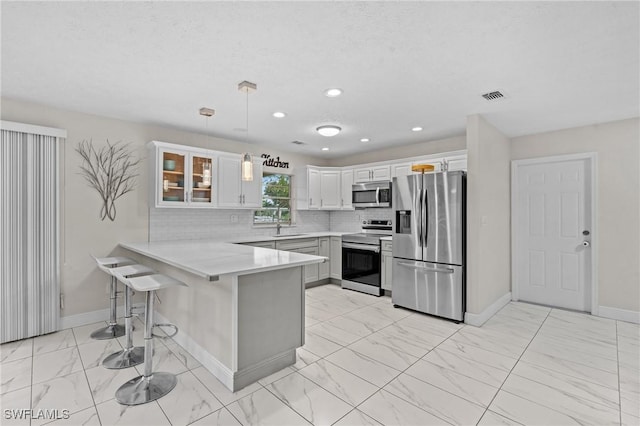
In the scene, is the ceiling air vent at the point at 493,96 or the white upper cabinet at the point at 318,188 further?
the white upper cabinet at the point at 318,188

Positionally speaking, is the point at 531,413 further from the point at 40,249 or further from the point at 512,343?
the point at 40,249

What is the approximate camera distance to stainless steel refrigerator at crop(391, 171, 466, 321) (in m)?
3.75

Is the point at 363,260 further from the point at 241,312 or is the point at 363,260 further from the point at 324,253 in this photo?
the point at 241,312

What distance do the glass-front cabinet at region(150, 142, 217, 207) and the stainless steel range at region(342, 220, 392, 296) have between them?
93.2 inches

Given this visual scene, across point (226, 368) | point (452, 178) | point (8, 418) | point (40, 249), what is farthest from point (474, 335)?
point (40, 249)

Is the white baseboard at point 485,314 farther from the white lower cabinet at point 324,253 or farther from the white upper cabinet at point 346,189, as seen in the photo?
the white upper cabinet at point 346,189

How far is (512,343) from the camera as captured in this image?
3164 mm

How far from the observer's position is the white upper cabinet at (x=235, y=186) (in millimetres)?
4523

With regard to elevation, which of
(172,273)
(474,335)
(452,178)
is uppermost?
(452,178)

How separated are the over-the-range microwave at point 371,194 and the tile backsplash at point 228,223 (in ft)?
1.32

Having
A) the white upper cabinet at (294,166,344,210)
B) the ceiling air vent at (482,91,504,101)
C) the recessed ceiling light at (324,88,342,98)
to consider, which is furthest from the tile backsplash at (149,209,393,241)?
the ceiling air vent at (482,91,504,101)

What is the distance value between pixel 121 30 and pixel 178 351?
265cm

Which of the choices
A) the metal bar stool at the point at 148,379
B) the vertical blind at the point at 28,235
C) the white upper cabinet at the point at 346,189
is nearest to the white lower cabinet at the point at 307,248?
the white upper cabinet at the point at 346,189

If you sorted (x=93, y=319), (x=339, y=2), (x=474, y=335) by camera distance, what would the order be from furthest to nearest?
(x=93, y=319) → (x=474, y=335) → (x=339, y=2)
